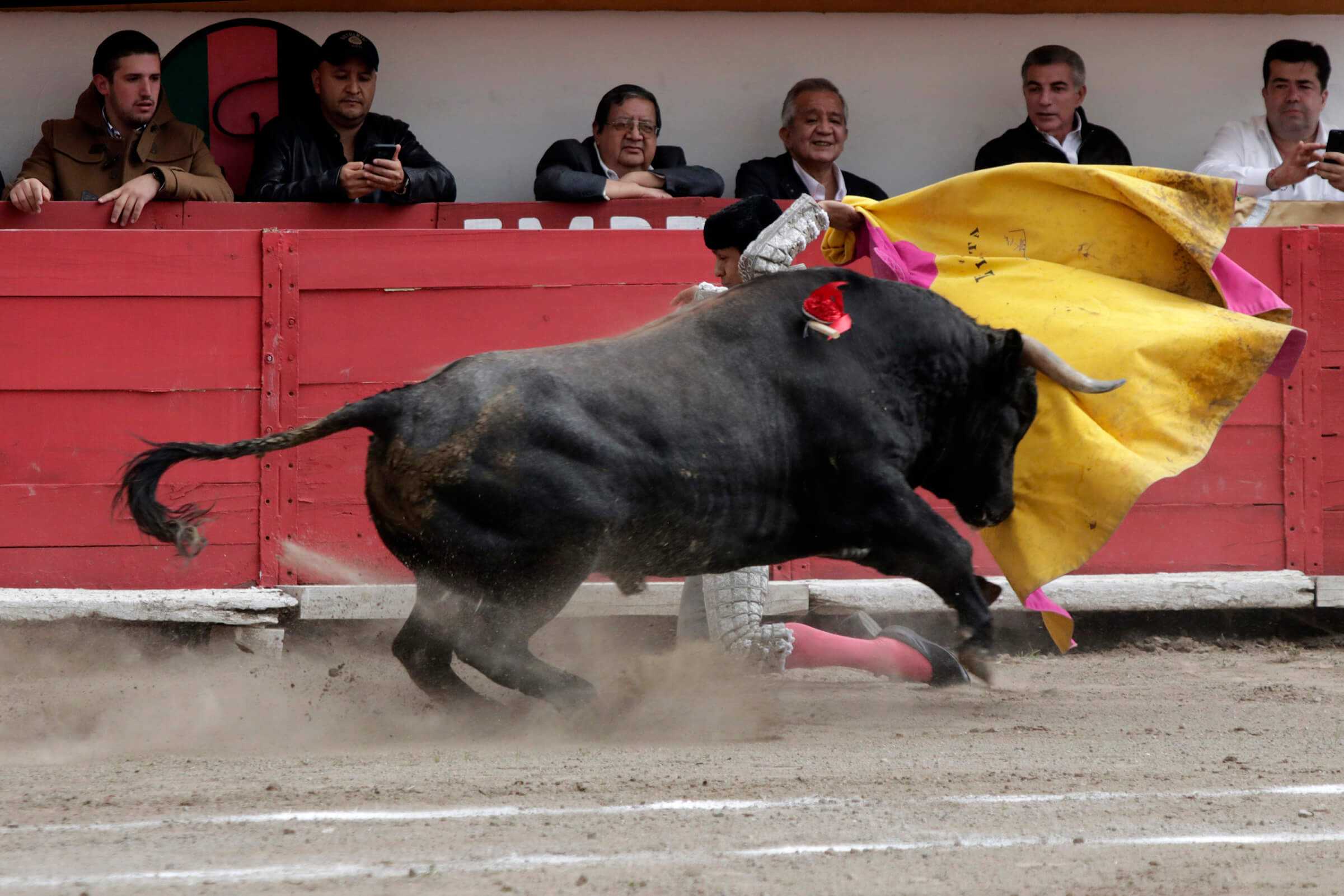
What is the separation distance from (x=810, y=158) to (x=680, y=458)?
2.74 m

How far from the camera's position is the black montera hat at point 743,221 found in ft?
12.6

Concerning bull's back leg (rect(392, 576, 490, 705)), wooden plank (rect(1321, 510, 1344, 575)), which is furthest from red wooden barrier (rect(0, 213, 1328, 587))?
bull's back leg (rect(392, 576, 490, 705))

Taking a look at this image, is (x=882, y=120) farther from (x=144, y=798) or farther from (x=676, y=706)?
(x=144, y=798)

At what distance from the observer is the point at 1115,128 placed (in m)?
6.45

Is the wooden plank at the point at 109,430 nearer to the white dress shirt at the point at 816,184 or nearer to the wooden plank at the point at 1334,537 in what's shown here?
the white dress shirt at the point at 816,184

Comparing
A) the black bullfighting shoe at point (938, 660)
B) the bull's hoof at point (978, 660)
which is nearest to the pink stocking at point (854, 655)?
the black bullfighting shoe at point (938, 660)

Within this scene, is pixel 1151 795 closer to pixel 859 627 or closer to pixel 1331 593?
pixel 859 627

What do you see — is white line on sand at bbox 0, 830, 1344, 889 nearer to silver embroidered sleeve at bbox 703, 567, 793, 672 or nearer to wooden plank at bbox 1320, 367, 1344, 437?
silver embroidered sleeve at bbox 703, 567, 793, 672

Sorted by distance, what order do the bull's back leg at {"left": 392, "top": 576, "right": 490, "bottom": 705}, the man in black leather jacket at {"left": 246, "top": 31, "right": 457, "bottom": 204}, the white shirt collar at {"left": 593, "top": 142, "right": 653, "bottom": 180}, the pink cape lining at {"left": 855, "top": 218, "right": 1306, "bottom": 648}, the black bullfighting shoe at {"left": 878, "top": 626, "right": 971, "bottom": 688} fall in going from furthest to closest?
the white shirt collar at {"left": 593, "top": 142, "right": 653, "bottom": 180} → the man in black leather jacket at {"left": 246, "top": 31, "right": 457, "bottom": 204} → the black bullfighting shoe at {"left": 878, "top": 626, "right": 971, "bottom": 688} → the pink cape lining at {"left": 855, "top": 218, "right": 1306, "bottom": 648} → the bull's back leg at {"left": 392, "top": 576, "right": 490, "bottom": 705}

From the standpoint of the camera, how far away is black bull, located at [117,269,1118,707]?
310cm

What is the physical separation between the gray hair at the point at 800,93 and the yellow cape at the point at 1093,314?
1.74 metres

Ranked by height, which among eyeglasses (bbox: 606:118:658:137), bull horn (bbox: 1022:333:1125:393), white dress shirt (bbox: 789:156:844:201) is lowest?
bull horn (bbox: 1022:333:1125:393)

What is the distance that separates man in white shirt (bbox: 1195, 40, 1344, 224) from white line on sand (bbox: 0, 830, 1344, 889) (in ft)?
12.4

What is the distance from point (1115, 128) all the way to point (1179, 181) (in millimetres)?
2743
